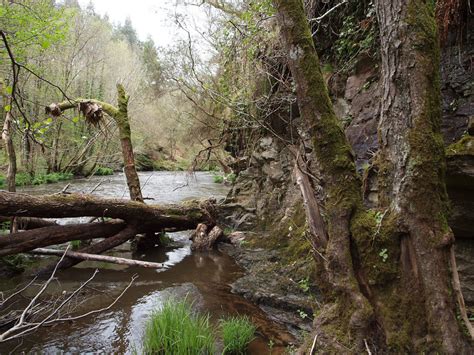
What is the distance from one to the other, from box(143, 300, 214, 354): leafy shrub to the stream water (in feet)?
1.07

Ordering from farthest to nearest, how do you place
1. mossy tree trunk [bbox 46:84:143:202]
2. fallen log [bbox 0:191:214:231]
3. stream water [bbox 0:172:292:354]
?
mossy tree trunk [bbox 46:84:143:202] → fallen log [bbox 0:191:214:231] → stream water [bbox 0:172:292:354]

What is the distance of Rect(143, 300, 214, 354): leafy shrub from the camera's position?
3023 mm

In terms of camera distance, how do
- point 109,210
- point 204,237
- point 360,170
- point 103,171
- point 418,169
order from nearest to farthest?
1. point 418,169
2. point 360,170
3. point 109,210
4. point 204,237
5. point 103,171

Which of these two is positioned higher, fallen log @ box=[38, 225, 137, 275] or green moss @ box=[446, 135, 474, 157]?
green moss @ box=[446, 135, 474, 157]

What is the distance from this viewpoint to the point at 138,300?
16.0 feet

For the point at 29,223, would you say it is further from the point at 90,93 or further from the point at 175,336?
the point at 90,93

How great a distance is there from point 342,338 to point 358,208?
1073mm

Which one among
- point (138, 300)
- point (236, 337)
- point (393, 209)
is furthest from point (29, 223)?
point (393, 209)

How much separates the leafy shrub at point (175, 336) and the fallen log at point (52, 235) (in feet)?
10.00

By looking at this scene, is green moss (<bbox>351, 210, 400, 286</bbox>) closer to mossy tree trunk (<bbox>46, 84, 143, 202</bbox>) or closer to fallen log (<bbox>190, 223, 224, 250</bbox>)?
fallen log (<bbox>190, 223, 224, 250</bbox>)

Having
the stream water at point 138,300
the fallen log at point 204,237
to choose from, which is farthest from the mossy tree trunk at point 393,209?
the fallen log at point 204,237

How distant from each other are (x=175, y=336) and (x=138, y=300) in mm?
2049

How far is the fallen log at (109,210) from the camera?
4.88 meters

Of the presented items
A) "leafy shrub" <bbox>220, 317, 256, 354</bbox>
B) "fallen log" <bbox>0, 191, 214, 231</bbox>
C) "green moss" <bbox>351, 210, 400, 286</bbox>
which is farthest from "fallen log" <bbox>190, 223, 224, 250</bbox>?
"green moss" <bbox>351, 210, 400, 286</bbox>
